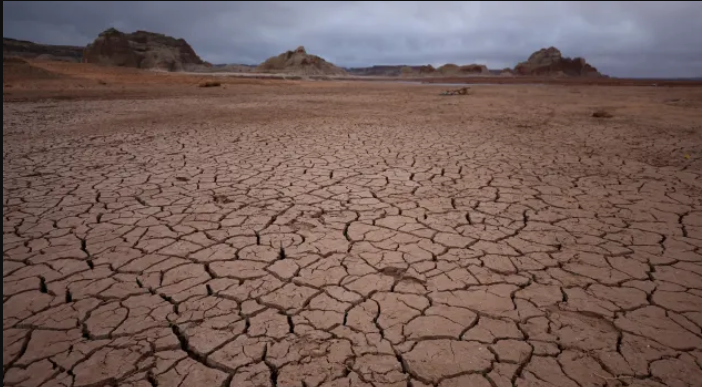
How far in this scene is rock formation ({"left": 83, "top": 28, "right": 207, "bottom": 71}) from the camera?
53.6 metres

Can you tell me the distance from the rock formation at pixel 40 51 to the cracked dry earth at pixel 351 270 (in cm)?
8358

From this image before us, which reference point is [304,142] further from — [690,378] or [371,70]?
[371,70]

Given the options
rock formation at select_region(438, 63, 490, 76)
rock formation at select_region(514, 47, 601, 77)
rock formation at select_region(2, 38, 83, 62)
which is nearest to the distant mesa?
rock formation at select_region(438, 63, 490, 76)

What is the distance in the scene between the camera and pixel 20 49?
217ft

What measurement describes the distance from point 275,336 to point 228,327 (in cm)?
25

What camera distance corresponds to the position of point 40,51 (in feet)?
231

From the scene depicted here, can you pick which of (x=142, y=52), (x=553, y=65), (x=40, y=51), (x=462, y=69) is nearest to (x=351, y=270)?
(x=142, y=52)

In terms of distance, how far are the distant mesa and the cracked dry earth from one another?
216ft

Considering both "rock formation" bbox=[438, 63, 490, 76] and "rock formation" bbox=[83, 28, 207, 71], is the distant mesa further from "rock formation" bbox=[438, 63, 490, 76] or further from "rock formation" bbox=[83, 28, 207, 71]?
"rock formation" bbox=[438, 63, 490, 76]

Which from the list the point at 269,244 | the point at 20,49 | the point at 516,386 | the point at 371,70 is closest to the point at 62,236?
the point at 269,244

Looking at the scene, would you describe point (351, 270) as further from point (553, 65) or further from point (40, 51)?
point (40, 51)

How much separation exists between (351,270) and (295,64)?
71.0 m

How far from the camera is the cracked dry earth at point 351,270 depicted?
148cm

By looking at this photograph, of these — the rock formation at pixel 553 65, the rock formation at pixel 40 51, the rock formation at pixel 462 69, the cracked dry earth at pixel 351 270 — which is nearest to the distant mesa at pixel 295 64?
the rock formation at pixel 462 69
